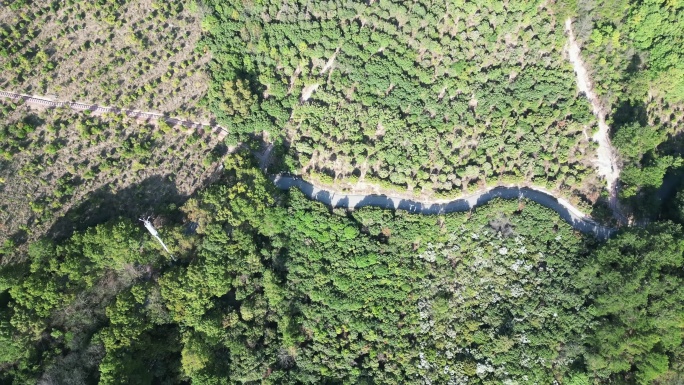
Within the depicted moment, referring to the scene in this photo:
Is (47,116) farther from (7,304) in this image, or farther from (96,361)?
(96,361)

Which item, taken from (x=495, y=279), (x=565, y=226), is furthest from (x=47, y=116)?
(x=565, y=226)

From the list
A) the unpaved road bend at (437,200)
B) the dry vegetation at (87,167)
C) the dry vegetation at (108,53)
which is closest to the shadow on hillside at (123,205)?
the dry vegetation at (87,167)

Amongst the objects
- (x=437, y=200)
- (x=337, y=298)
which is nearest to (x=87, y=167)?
(x=337, y=298)

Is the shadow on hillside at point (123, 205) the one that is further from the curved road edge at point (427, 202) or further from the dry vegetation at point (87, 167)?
the curved road edge at point (427, 202)

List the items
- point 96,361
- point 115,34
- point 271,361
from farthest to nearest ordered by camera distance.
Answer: point 115,34
point 271,361
point 96,361

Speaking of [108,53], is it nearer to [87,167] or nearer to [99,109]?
[99,109]
